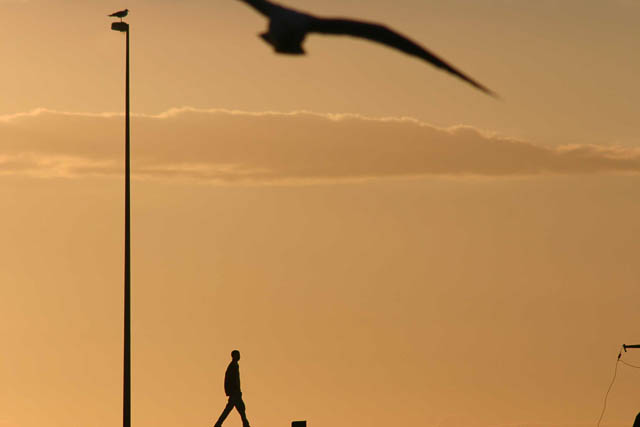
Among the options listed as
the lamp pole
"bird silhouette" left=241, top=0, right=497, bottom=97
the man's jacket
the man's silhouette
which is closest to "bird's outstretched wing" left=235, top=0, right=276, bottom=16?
"bird silhouette" left=241, top=0, right=497, bottom=97

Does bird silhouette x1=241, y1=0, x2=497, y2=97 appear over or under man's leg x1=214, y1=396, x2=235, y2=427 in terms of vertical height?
over

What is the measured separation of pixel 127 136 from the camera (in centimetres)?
4203

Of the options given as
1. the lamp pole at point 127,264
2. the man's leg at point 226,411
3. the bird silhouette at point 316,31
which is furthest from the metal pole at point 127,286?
the bird silhouette at point 316,31

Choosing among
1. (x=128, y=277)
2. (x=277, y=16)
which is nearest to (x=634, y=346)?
(x=128, y=277)

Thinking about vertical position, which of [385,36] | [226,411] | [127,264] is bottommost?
[226,411]

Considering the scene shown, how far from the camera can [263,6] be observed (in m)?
8.99

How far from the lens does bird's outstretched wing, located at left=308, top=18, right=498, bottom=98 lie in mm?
8852

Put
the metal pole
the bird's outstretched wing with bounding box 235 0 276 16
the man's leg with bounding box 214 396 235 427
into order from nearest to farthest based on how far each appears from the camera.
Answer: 1. the bird's outstretched wing with bounding box 235 0 276 16
2. the man's leg with bounding box 214 396 235 427
3. the metal pole

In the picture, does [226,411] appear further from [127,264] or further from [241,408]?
[127,264]

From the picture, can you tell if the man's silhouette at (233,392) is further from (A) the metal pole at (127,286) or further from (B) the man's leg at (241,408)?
(A) the metal pole at (127,286)

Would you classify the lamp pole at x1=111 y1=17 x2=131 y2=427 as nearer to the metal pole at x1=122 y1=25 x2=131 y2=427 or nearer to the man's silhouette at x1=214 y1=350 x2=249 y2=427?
the metal pole at x1=122 y1=25 x2=131 y2=427

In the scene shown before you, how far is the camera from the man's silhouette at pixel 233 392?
3375 centimetres

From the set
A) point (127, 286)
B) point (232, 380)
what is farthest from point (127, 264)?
point (232, 380)

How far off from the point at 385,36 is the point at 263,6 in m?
0.69
